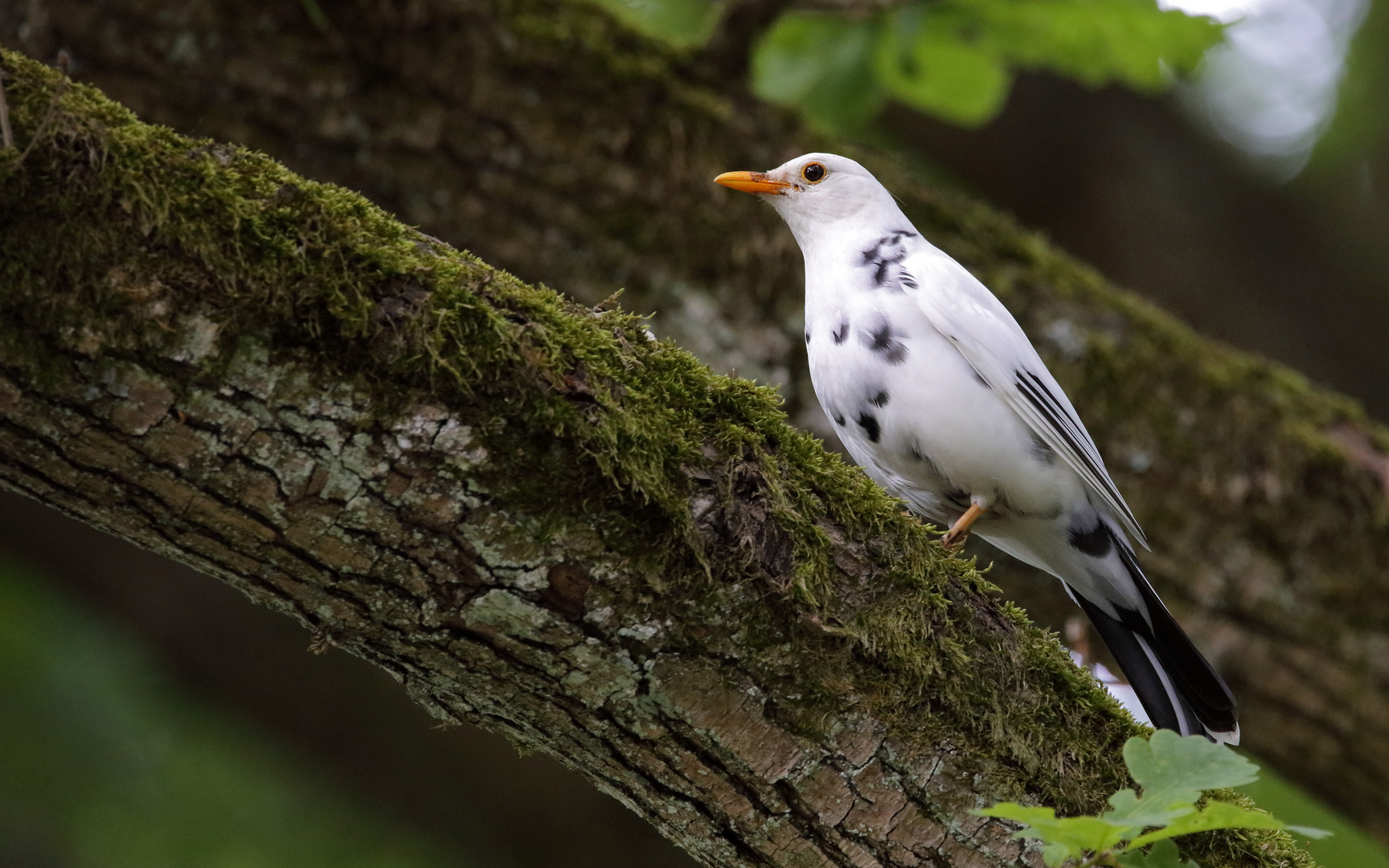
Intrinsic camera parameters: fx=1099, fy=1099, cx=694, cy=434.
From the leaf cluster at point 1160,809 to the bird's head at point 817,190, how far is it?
2233mm

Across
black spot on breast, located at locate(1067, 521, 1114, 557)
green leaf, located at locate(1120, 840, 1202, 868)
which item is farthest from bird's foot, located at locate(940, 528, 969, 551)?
green leaf, located at locate(1120, 840, 1202, 868)

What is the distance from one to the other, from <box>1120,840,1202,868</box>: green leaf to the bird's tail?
1070 mm

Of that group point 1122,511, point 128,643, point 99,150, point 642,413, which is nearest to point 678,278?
point 1122,511

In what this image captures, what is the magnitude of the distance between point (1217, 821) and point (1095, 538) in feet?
5.69

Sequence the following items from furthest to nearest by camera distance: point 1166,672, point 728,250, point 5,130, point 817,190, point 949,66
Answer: point 949,66 < point 728,250 < point 817,190 < point 1166,672 < point 5,130

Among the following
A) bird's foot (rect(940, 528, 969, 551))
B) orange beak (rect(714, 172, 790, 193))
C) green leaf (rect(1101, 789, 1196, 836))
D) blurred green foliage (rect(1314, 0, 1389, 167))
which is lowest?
green leaf (rect(1101, 789, 1196, 836))

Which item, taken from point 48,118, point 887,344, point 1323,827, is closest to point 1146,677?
point 887,344

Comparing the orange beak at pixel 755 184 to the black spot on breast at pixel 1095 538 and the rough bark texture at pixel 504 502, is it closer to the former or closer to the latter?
the black spot on breast at pixel 1095 538

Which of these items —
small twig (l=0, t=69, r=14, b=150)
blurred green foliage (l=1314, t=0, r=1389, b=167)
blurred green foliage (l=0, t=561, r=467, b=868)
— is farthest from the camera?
blurred green foliage (l=1314, t=0, r=1389, b=167)

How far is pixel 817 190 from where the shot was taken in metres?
3.65

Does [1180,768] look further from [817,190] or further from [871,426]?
[817,190]

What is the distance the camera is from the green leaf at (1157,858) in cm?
185

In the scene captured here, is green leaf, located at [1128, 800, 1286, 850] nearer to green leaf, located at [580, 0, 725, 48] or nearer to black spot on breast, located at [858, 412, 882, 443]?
black spot on breast, located at [858, 412, 882, 443]

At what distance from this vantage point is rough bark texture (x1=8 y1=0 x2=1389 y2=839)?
3.83m
